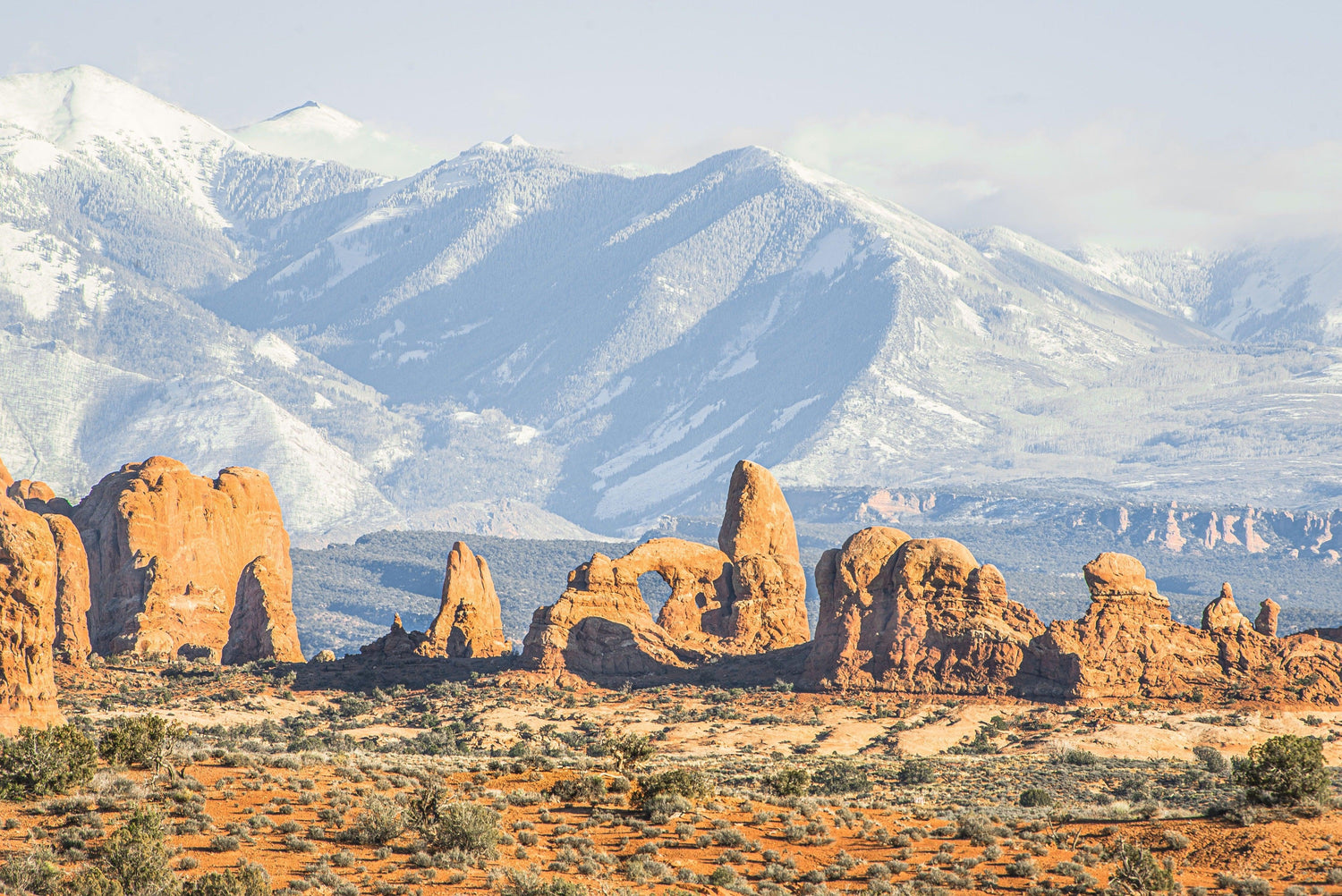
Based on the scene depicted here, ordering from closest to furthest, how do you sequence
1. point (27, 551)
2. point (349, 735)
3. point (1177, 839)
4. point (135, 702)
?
1. point (1177, 839)
2. point (27, 551)
3. point (349, 735)
4. point (135, 702)

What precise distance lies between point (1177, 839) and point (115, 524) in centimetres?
8435

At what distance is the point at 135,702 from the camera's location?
80.1 metres

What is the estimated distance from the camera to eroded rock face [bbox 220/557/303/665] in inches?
4028

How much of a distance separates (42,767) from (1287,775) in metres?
27.4

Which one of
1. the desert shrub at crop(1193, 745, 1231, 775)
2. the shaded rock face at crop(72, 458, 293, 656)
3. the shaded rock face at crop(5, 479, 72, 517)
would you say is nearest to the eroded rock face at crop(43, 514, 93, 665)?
the shaded rock face at crop(72, 458, 293, 656)

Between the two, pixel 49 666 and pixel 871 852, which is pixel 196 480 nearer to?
pixel 49 666

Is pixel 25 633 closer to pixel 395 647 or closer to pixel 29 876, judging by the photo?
pixel 29 876

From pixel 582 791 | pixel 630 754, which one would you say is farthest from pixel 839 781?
pixel 582 791

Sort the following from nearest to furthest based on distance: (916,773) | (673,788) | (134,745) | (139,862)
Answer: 1. (139,862)
2. (673,788)
3. (134,745)
4. (916,773)

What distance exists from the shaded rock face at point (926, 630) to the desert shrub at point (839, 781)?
2419 cm

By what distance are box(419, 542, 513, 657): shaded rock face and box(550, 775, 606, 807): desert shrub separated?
5445cm

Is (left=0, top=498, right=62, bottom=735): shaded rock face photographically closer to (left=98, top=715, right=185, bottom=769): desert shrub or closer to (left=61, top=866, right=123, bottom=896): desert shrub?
(left=98, top=715, right=185, bottom=769): desert shrub

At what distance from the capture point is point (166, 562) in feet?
356

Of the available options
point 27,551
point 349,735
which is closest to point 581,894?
point 27,551
